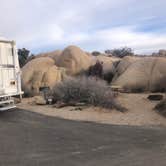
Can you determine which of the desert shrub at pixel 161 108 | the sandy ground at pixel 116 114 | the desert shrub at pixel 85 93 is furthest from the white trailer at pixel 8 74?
the desert shrub at pixel 161 108

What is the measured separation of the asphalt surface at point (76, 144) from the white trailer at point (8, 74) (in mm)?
1091

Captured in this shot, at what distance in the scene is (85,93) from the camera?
17469mm

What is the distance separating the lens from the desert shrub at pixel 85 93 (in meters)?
16.7

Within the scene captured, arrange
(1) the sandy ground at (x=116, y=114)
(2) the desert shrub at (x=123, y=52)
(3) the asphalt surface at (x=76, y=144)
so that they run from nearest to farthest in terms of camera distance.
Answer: (3) the asphalt surface at (x=76, y=144), (1) the sandy ground at (x=116, y=114), (2) the desert shrub at (x=123, y=52)

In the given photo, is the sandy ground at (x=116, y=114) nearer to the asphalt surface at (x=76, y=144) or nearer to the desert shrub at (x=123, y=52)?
the asphalt surface at (x=76, y=144)

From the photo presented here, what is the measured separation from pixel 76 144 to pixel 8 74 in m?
6.02

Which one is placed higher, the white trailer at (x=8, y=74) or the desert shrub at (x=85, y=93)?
the white trailer at (x=8, y=74)

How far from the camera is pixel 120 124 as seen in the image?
1283 centimetres

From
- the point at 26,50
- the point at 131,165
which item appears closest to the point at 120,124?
the point at 131,165

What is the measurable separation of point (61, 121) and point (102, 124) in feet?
4.88

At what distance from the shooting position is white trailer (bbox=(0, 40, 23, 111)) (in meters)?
13.8

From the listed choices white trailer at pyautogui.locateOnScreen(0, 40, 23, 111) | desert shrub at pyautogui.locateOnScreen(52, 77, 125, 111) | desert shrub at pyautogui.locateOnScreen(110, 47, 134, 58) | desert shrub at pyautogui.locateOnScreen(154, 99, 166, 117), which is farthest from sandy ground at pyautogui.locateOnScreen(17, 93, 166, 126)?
desert shrub at pyautogui.locateOnScreen(110, 47, 134, 58)

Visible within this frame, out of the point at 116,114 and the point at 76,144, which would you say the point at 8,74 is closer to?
the point at 116,114

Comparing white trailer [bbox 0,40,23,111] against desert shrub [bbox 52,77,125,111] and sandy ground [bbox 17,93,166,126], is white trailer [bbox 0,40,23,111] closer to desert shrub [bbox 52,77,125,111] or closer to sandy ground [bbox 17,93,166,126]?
sandy ground [bbox 17,93,166,126]
